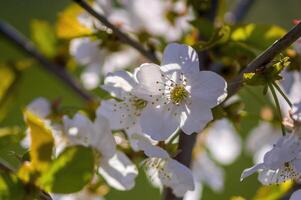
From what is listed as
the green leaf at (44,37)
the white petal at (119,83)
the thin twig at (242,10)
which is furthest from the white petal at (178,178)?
the green leaf at (44,37)

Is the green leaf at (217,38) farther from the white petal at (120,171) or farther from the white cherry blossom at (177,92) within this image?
the white petal at (120,171)

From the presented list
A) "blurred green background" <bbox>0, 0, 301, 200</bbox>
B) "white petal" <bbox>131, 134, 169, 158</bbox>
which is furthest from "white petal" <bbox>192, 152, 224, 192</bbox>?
"white petal" <bbox>131, 134, 169, 158</bbox>

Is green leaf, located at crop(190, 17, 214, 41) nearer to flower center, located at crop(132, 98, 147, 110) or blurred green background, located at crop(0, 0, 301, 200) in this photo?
flower center, located at crop(132, 98, 147, 110)

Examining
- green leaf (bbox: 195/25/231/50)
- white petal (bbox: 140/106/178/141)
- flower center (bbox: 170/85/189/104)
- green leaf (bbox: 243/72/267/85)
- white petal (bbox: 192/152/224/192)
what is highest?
green leaf (bbox: 243/72/267/85)

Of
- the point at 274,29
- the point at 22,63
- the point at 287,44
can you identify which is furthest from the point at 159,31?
the point at 287,44

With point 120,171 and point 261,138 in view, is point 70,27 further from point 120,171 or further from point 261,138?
point 261,138

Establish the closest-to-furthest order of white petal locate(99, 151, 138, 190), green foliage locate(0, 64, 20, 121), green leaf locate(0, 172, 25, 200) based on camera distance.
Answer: green leaf locate(0, 172, 25, 200) < white petal locate(99, 151, 138, 190) < green foliage locate(0, 64, 20, 121)

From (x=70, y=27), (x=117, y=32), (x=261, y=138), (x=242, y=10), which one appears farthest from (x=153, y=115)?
(x=261, y=138)
